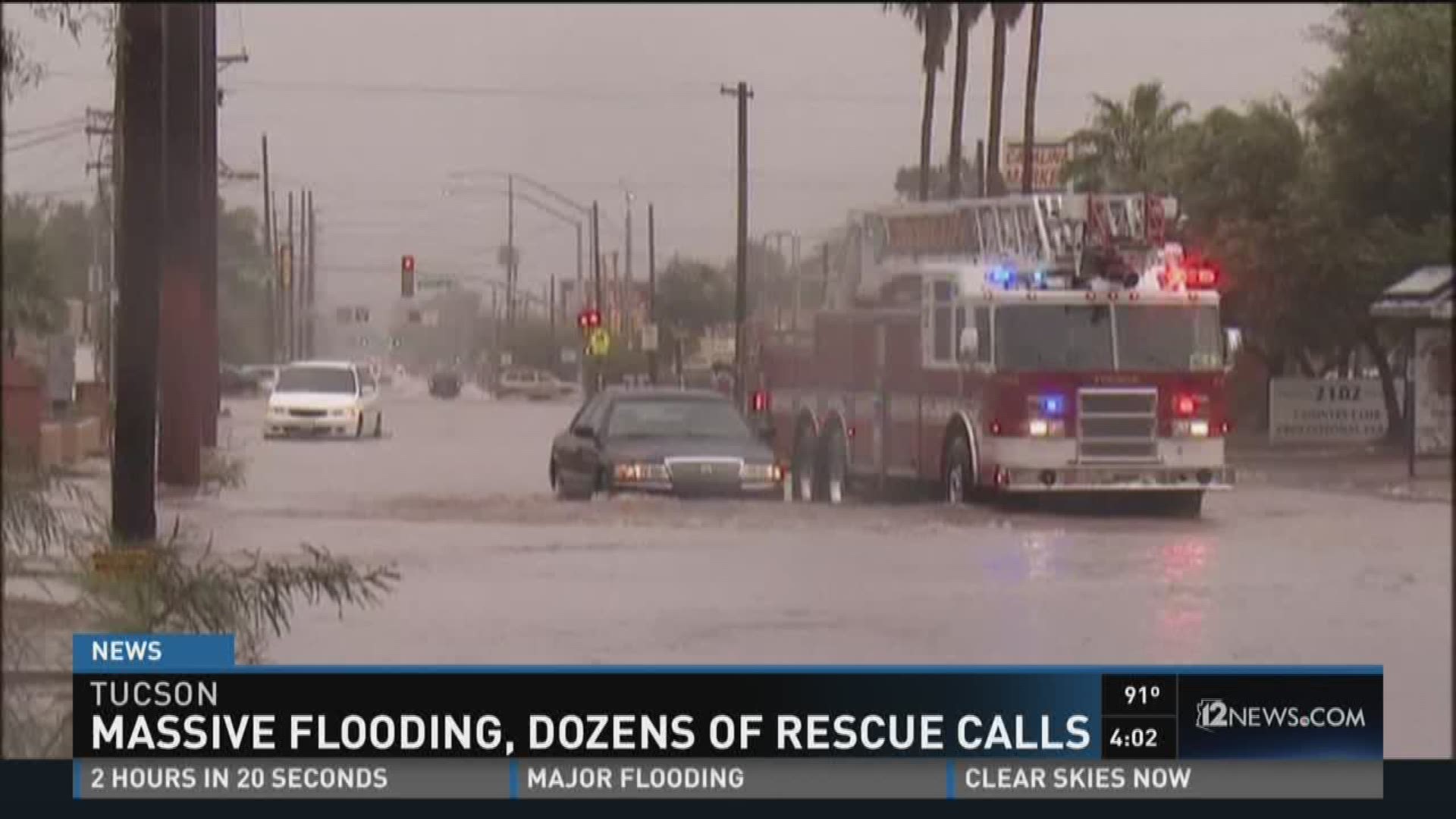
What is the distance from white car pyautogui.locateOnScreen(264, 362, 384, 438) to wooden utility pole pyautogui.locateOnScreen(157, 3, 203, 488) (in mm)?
654

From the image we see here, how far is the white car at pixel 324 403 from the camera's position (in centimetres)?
1580

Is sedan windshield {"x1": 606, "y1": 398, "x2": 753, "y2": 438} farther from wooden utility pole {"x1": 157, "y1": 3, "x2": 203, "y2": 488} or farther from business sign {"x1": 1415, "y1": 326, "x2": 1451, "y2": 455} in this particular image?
business sign {"x1": 1415, "y1": 326, "x2": 1451, "y2": 455}

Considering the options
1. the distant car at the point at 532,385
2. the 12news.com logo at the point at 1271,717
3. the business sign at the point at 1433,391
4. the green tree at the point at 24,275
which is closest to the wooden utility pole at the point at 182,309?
the distant car at the point at 532,385

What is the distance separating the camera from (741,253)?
1634 centimetres

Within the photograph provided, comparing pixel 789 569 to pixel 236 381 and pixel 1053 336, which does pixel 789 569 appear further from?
pixel 1053 336

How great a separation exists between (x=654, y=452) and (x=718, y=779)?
11.0 metres

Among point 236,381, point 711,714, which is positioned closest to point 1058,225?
point 236,381

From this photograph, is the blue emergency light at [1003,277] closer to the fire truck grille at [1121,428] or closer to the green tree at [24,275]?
the fire truck grille at [1121,428]

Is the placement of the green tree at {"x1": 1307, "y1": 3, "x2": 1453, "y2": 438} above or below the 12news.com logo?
above

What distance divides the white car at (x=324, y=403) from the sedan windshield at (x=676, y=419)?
5.47 feet

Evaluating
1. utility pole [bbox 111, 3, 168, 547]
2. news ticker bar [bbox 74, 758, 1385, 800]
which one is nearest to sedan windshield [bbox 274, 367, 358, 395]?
utility pole [bbox 111, 3, 168, 547]

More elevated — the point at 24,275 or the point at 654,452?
the point at 24,275

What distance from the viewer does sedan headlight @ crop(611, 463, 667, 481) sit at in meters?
17.6

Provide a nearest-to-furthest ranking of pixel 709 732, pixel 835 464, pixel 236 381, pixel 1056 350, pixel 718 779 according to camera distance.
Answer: pixel 718 779
pixel 709 732
pixel 236 381
pixel 1056 350
pixel 835 464
